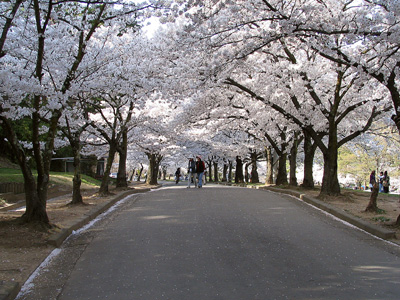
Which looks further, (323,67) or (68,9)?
(323,67)

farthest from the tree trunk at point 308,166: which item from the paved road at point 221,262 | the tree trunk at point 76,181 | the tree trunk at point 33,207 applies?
the tree trunk at point 33,207

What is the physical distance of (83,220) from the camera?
9641mm

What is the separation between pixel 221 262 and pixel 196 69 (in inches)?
377

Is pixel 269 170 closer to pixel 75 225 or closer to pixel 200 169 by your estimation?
pixel 200 169

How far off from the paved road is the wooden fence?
8059mm

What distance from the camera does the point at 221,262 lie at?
5.94 meters

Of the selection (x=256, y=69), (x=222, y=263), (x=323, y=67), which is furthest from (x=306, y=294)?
(x=323, y=67)

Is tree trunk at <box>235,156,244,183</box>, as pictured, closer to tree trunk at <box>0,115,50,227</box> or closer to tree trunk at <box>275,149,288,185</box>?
tree trunk at <box>275,149,288,185</box>

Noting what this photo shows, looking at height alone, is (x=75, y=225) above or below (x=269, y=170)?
below

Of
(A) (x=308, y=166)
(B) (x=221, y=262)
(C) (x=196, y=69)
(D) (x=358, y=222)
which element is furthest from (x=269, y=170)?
(B) (x=221, y=262)

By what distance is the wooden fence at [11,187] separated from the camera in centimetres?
1583

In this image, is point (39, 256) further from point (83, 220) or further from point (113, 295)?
point (83, 220)

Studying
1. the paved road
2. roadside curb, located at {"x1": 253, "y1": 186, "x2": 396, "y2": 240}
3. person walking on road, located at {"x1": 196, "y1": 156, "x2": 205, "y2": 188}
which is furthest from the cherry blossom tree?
person walking on road, located at {"x1": 196, "y1": 156, "x2": 205, "y2": 188}

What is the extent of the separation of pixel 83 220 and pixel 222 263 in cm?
489
